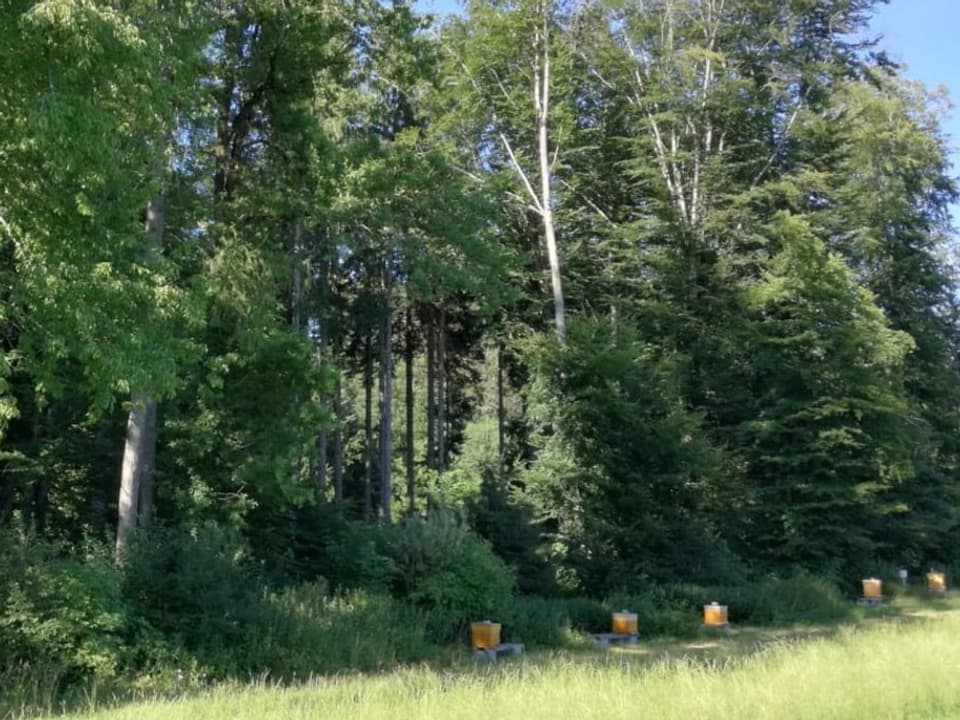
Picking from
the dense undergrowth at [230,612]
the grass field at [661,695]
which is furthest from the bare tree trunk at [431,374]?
the grass field at [661,695]

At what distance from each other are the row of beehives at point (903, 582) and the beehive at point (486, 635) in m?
14.0

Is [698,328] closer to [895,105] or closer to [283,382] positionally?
[895,105]

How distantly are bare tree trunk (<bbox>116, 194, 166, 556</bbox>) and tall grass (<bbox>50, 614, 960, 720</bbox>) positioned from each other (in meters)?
5.88

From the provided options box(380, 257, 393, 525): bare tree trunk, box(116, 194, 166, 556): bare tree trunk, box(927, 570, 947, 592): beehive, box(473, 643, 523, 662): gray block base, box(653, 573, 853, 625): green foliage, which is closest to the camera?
box(116, 194, 166, 556): bare tree trunk

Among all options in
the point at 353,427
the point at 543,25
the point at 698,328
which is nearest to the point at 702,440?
the point at 698,328

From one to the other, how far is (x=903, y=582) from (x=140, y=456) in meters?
22.8

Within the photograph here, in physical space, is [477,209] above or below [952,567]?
above

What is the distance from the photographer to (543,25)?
29.3m

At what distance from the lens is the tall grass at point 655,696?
655cm

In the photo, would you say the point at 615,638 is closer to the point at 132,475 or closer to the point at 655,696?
the point at 132,475

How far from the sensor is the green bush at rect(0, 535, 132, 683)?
35.4 ft

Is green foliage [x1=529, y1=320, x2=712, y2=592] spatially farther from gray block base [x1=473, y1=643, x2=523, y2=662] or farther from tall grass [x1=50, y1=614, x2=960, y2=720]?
tall grass [x1=50, y1=614, x2=960, y2=720]

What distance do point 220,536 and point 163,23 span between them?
7009 mm

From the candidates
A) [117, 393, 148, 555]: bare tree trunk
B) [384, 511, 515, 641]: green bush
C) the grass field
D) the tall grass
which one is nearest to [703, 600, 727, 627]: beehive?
[384, 511, 515, 641]: green bush
